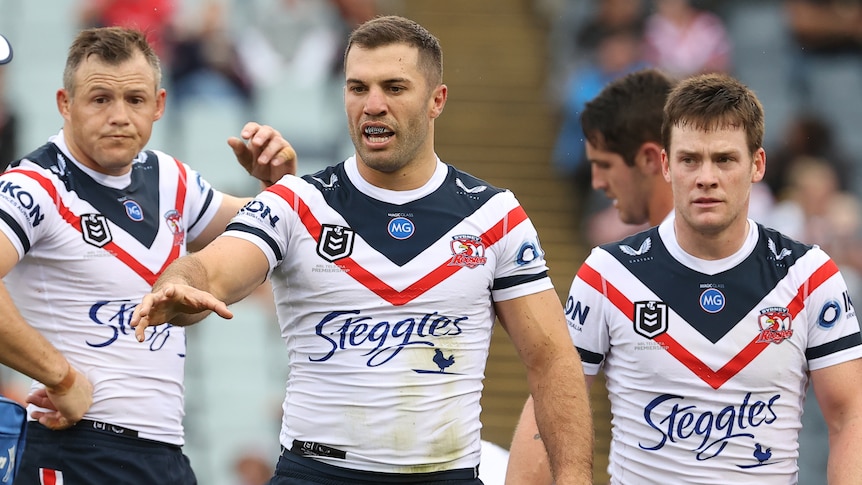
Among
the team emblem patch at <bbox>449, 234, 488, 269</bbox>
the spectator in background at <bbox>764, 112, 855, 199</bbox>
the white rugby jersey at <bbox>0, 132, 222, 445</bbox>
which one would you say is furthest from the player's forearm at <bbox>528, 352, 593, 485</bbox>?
the spectator in background at <bbox>764, 112, 855, 199</bbox>

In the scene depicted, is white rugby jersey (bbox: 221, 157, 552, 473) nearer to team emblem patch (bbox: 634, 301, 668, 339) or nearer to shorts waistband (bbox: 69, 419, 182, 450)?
team emblem patch (bbox: 634, 301, 668, 339)

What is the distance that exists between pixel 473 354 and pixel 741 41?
10320mm

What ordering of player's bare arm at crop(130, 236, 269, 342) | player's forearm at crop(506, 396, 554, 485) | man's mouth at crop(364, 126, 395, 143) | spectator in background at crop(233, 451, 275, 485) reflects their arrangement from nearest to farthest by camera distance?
1. player's bare arm at crop(130, 236, 269, 342)
2. man's mouth at crop(364, 126, 395, 143)
3. player's forearm at crop(506, 396, 554, 485)
4. spectator in background at crop(233, 451, 275, 485)

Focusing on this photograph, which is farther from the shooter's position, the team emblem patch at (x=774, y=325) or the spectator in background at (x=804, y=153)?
the spectator in background at (x=804, y=153)

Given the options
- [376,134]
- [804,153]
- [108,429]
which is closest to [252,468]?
[108,429]

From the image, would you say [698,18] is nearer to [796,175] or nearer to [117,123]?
[796,175]

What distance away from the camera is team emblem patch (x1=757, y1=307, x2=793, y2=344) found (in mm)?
5176

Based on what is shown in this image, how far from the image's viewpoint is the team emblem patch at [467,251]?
16.4 feet

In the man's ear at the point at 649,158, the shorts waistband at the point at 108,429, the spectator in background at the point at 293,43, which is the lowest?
the shorts waistband at the point at 108,429

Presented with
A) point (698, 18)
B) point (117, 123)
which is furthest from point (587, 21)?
point (117, 123)

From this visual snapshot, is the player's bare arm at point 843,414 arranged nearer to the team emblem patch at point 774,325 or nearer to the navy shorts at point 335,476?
the team emblem patch at point 774,325

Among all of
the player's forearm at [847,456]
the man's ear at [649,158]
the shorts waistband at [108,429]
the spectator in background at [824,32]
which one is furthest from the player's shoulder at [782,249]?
the spectator in background at [824,32]

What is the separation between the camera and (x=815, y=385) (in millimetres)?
5234

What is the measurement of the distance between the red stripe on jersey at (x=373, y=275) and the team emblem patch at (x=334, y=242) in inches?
0.7
